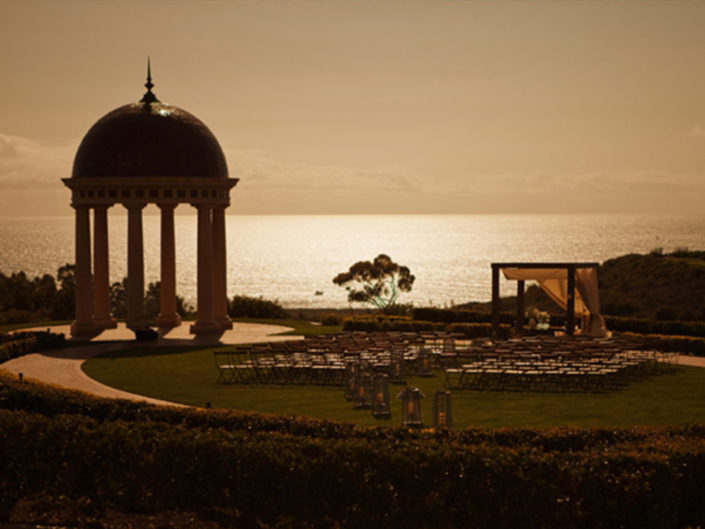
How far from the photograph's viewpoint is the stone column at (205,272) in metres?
41.6

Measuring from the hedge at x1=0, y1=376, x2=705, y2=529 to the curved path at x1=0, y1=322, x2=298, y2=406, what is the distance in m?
8.11

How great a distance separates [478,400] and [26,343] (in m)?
19.7

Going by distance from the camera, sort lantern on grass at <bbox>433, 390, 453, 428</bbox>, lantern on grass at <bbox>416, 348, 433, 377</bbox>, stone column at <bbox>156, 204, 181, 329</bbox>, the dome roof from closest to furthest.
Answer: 1. lantern on grass at <bbox>433, 390, 453, 428</bbox>
2. lantern on grass at <bbox>416, 348, 433, 377</bbox>
3. the dome roof
4. stone column at <bbox>156, 204, 181, 329</bbox>

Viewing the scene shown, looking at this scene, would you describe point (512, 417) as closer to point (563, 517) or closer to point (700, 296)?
point (563, 517)

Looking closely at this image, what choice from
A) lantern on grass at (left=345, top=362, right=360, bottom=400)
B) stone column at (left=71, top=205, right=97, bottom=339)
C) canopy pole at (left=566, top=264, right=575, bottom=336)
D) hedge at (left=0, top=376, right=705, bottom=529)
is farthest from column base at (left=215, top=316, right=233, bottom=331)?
hedge at (left=0, top=376, right=705, bottom=529)

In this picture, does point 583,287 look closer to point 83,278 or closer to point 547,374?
point 547,374

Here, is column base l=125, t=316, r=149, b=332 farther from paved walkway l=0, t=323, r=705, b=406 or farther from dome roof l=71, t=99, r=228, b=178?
dome roof l=71, t=99, r=228, b=178

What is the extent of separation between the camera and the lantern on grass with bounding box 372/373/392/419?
71.6 ft

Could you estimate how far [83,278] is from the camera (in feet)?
136

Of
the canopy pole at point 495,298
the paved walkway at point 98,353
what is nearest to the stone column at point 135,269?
the paved walkway at point 98,353

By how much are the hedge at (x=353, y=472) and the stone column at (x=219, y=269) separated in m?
28.3

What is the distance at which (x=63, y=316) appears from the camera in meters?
56.3

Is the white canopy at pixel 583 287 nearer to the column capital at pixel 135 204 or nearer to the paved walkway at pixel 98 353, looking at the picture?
the paved walkway at pixel 98 353

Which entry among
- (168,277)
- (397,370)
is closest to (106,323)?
(168,277)
